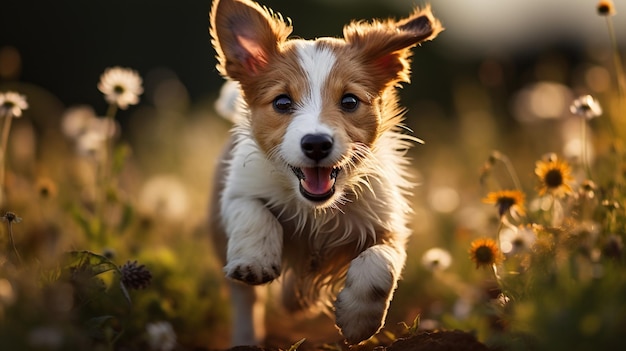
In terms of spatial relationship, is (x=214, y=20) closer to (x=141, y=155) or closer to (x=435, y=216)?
(x=435, y=216)

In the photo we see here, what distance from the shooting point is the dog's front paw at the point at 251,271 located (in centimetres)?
389

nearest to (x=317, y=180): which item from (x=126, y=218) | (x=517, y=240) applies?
(x=517, y=240)

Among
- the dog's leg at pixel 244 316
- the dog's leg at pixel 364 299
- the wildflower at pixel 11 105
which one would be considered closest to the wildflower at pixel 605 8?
the dog's leg at pixel 364 299

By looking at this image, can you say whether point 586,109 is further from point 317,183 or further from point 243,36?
point 243,36

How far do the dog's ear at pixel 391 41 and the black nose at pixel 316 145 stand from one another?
30.3 inches

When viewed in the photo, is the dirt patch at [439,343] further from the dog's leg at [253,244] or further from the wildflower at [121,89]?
the wildflower at [121,89]

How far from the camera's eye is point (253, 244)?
402cm

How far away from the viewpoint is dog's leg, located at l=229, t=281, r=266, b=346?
17.1 ft

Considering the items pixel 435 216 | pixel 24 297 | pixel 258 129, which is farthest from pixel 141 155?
pixel 24 297

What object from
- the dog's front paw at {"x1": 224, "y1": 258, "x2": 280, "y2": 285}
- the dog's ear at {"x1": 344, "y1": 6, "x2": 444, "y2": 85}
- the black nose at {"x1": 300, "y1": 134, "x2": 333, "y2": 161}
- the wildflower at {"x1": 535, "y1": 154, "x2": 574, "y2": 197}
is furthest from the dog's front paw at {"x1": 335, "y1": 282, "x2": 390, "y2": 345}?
the dog's ear at {"x1": 344, "y1": 6, "x2": 444, "y2": 85}

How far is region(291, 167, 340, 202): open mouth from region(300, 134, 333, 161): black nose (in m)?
0.20

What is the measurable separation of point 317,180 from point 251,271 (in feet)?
1.93

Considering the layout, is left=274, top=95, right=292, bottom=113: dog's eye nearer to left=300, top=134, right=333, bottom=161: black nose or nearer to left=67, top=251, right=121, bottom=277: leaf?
left=300, top=134, right=333, bottom=161: black nose

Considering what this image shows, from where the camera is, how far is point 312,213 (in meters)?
4.45
